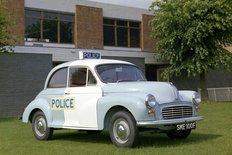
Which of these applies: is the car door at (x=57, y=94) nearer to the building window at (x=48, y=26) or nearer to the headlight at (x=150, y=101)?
the headlight at (x=150, y=101)

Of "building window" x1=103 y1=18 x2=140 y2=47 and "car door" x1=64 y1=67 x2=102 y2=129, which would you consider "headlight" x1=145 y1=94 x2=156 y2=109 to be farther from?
"building window" x1=103 y1=18 x2=140 y2=47

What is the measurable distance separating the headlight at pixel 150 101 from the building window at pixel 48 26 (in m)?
18.7

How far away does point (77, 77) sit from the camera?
28.8 ft

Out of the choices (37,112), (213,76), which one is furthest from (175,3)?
(37,112)

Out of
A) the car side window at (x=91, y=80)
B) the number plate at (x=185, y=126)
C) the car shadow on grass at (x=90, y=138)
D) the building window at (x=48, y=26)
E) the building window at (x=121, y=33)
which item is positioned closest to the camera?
the number plate at (x=185, y=126)

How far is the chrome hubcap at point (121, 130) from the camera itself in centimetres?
718

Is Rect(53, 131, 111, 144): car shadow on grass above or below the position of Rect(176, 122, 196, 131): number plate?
below

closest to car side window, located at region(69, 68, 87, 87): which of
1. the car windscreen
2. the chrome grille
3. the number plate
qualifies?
the car windscreen

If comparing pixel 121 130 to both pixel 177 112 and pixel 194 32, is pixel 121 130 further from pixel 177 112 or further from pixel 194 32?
pixel 194 32

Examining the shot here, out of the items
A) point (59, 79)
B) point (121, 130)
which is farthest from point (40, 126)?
point (121, 130)

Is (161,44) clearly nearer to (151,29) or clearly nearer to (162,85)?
(151,29)

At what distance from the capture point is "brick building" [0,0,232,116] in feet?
68.7

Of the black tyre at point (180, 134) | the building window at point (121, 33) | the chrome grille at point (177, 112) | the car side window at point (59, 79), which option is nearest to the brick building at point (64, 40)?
the building window at point (121, 33)

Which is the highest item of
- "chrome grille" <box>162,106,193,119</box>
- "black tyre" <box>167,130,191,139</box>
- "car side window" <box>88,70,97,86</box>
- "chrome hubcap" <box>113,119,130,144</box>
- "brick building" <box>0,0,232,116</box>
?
"brick building" <box>0,0,232,116</box>
